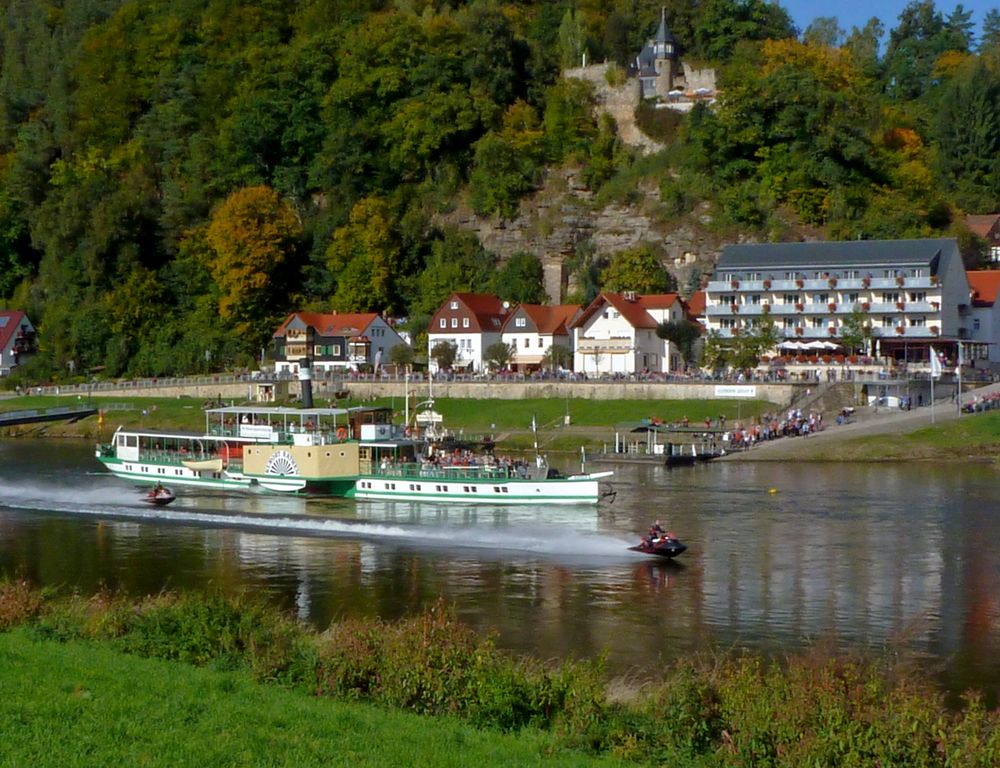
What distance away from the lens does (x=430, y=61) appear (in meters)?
123

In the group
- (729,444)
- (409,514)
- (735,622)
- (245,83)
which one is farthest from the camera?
(245,83)

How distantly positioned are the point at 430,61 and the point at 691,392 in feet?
168

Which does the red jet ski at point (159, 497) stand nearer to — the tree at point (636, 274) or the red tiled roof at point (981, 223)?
the tree at point (636, 274)

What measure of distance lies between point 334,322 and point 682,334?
29766 mm

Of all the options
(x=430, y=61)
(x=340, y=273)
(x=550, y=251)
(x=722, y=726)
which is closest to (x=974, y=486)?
(x=722, y=726)

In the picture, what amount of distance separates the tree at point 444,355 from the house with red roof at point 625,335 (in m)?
9.61

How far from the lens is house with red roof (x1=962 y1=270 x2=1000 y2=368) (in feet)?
319

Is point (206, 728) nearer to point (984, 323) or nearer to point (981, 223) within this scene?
point (984, 323)

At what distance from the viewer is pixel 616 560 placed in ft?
140

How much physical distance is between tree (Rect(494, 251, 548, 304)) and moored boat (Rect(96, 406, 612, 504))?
46078 mm

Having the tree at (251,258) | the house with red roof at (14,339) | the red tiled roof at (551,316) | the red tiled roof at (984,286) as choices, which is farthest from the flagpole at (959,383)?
the house with red roof at (14,339)

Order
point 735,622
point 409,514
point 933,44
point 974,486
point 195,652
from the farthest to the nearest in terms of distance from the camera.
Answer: point 933,44, point 974,486, point 409,514, point 735,622, point 195,652

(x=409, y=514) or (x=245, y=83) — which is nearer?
(x=409, y=514)

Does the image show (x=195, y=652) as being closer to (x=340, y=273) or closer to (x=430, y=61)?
(x=340, y=273)
